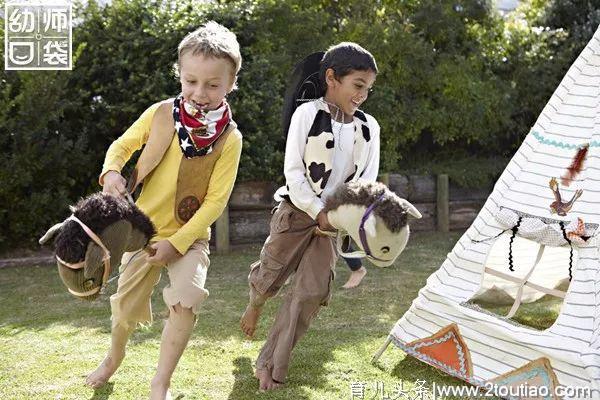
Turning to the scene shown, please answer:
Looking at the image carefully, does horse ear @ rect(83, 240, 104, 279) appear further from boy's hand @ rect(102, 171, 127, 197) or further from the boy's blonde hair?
the boy's blonde hair

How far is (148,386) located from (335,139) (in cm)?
137

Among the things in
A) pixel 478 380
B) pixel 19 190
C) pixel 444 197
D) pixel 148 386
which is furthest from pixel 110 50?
pixel 478 380

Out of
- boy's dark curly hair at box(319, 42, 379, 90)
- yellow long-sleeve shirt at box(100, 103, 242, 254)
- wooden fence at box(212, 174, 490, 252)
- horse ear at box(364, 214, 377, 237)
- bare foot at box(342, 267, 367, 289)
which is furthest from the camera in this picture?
wooden fence at box(212, 174, 490, 252)

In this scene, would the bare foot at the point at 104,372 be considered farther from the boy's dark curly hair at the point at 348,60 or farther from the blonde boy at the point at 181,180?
the boy's dark curly hair at the point at 348,60

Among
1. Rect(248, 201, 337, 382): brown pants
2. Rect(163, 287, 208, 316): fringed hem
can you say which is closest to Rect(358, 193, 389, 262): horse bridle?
Rect(248, 201, 337, 382): brown pants

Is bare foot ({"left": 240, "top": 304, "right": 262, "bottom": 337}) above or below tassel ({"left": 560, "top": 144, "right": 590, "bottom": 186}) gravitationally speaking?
below

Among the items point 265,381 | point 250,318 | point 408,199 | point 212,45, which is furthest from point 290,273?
point 408,199

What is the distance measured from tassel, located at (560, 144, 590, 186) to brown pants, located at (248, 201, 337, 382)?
1.19m

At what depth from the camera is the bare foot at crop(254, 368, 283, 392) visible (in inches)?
125

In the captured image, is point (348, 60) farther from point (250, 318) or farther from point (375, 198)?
point (250, 318)

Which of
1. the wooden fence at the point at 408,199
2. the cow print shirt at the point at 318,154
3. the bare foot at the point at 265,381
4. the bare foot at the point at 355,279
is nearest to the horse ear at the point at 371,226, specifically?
the cow print shirt at the point at 318,154

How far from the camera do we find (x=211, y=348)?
3814mm

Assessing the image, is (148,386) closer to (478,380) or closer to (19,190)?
(478,380)

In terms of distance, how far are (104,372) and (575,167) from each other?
243 centimetres
